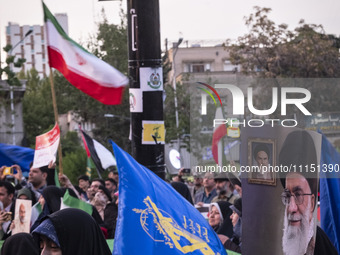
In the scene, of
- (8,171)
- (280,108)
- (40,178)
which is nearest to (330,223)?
(280,108)

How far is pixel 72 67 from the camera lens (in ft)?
30.6

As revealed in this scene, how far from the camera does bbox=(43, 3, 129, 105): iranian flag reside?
851 cm

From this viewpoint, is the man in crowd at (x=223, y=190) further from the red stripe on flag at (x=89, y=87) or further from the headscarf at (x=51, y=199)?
the red stripe on flag at (x=89, y=87)

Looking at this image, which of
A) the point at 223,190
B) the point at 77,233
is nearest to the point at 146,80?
the point at 77,233

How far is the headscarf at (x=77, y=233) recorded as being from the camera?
16.1ft

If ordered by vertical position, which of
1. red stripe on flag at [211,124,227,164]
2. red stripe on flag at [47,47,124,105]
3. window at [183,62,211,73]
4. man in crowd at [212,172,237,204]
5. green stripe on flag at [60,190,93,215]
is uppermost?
window at [183,62,211,73]

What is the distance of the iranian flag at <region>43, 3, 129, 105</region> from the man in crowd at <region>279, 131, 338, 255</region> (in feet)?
9.70

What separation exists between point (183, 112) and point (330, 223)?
35.5 meters

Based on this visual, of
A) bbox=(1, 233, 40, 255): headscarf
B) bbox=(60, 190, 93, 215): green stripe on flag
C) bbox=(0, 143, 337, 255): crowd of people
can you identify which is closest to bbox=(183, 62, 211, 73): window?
bbox=(0, 143, 337, 255): crowd of people

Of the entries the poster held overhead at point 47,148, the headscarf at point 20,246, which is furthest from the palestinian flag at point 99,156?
the headscarf at point 20,246

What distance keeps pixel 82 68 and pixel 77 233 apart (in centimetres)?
434

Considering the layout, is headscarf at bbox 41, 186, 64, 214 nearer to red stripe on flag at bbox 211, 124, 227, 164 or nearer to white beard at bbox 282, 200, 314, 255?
red stripe on flag at bbox 211, 124, 227, 164

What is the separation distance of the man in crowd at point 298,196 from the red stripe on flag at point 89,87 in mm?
3568

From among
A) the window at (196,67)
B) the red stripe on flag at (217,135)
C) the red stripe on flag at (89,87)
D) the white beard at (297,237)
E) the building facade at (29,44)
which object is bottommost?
the white beard at (297,237)
